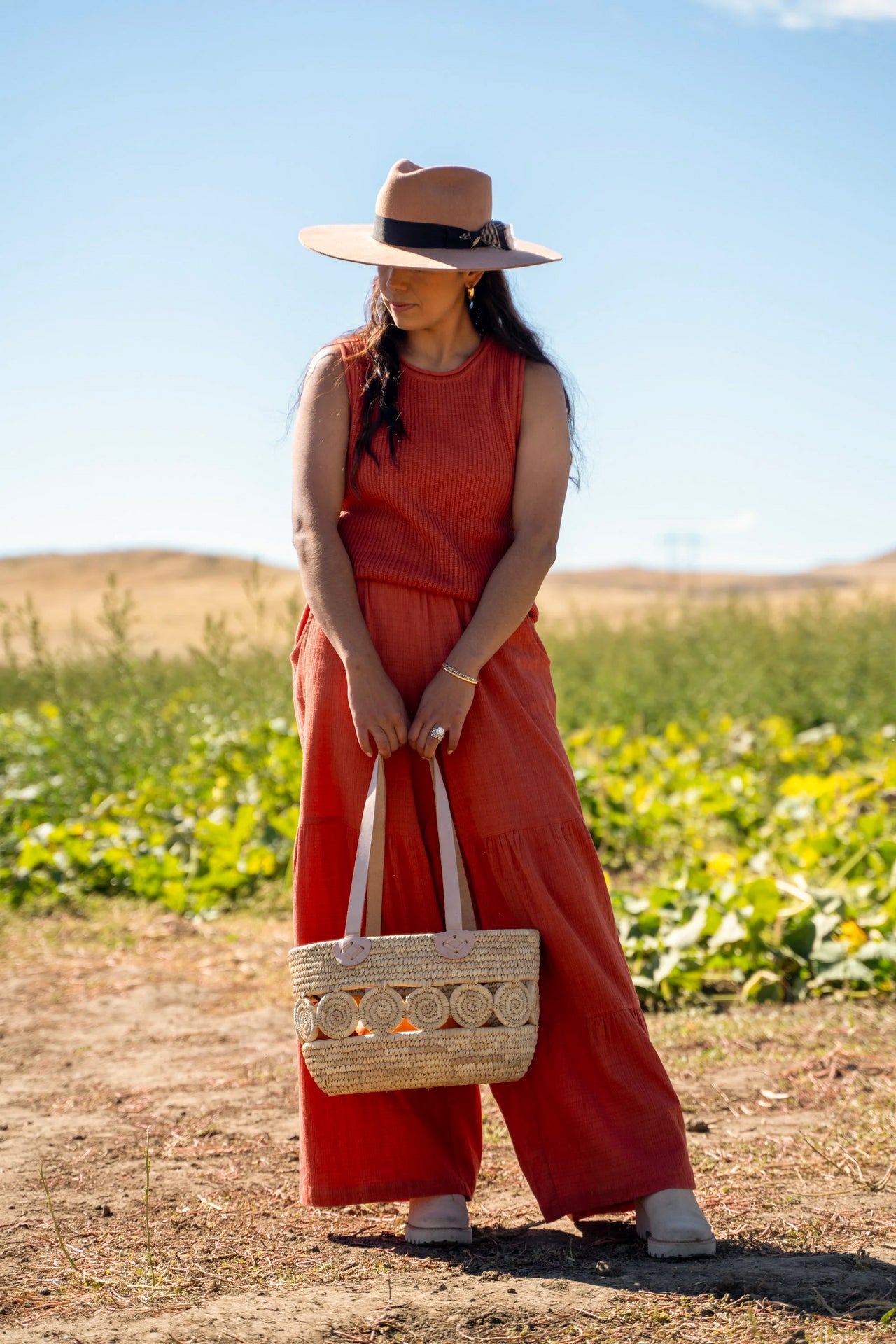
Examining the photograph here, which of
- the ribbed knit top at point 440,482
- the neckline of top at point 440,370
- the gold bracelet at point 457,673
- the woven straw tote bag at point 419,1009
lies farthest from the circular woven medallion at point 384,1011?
the neckline of top at point 440,370

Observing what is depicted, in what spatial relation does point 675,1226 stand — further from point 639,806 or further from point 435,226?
point 639,806

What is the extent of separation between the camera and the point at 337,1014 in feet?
7.09

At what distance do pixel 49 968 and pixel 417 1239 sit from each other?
323 cm

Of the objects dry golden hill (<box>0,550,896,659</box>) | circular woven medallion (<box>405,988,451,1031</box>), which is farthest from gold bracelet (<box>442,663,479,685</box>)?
dry golden hill (<box>0,550,896,659</box>)

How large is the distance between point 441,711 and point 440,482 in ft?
1.46

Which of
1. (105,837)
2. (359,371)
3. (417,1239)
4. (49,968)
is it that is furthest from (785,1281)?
(105,837)

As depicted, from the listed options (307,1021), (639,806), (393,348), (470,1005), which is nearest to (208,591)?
(639,806)

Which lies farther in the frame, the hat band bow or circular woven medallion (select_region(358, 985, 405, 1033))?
the hat band bow

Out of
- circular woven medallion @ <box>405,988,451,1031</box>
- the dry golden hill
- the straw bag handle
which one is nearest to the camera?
circular woven medallion @ <box>405,988,451,1031</box>

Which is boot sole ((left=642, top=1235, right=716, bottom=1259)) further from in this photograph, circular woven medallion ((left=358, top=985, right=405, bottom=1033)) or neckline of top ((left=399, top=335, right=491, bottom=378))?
neckline of top ((left=399, top=335, right=491, bottom=378))

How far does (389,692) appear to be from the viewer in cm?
233

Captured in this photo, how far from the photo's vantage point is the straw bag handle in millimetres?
2252

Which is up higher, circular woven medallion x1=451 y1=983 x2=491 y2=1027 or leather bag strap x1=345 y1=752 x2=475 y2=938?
leather bag strap x1=345 y1=752 x2=475 y2=938

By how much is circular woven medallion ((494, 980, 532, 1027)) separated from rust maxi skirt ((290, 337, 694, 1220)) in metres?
0.17
